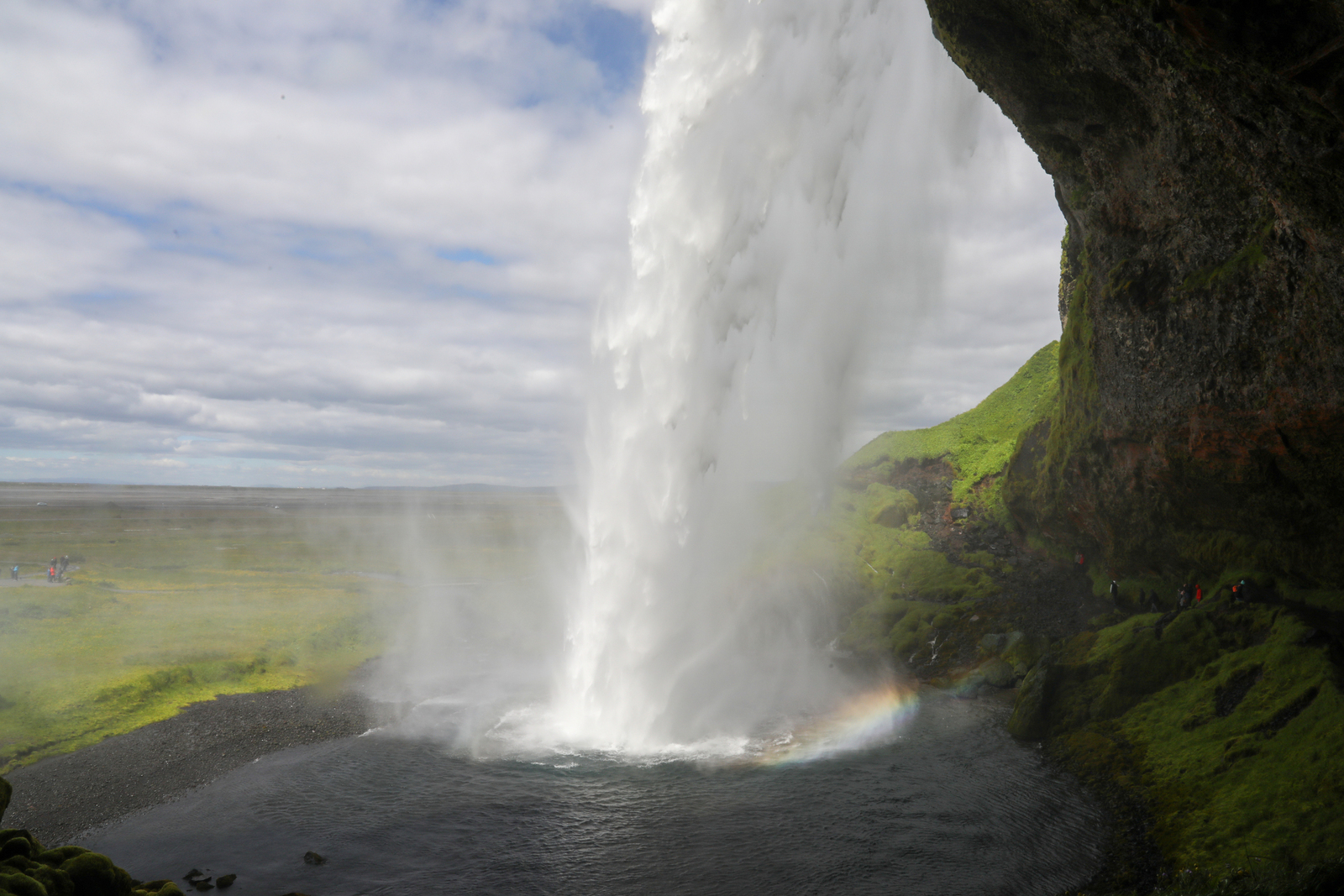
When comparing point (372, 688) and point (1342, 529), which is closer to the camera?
point (1342, 529)

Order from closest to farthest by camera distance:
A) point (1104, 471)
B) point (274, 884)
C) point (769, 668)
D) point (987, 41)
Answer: point (274, 884), point (987, 41), point (1104, 471), point (769, 668)

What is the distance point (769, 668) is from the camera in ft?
121

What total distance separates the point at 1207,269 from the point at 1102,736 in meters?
16.0

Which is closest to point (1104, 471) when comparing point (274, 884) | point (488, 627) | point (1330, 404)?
point (1330, 404)

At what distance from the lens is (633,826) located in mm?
20469

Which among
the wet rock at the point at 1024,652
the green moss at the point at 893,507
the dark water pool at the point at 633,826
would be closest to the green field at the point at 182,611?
the dark water pool at the point at 633,826

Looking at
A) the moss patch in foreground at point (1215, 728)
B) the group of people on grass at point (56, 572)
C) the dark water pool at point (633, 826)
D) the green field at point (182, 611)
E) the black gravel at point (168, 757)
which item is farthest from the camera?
the group of people on grass at point (56, 572)

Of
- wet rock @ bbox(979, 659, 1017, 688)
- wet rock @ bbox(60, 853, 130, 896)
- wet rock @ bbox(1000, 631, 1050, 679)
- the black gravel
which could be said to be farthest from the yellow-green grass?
wet rock @ bbox(60, 853, 130, 896)

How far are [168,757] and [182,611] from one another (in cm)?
2690

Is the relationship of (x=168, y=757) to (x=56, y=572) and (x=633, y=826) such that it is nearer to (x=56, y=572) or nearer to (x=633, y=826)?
(x=633, y=826)

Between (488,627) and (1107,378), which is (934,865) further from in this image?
(488,627)

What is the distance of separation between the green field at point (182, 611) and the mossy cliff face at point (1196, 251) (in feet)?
132

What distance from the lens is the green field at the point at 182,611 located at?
31.3m

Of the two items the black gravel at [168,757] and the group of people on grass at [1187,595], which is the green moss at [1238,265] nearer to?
the group of people on grass at [1187,595]
